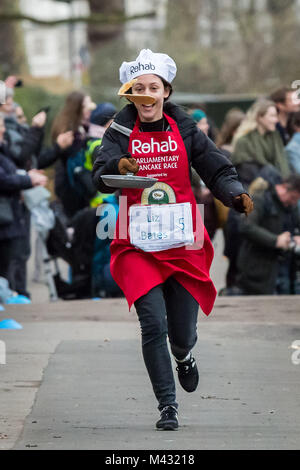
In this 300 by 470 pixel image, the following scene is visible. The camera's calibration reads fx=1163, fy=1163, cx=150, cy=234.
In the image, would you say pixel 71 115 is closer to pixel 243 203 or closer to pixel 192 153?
pixel 192 153

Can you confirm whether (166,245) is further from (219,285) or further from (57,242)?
(219,285)

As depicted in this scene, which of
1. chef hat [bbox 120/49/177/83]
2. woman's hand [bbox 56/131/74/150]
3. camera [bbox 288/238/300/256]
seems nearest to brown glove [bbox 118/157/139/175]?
chef hat [bbox 120/49/177/83]

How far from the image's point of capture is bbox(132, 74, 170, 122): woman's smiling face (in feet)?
18.7

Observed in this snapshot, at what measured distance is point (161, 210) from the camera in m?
5.72

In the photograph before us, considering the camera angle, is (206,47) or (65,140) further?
(206,47)

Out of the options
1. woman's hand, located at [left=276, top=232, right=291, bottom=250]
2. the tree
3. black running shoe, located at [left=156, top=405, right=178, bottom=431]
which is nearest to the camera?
black running shoe, located at [left=156, top=405, right=178, bottom=431]

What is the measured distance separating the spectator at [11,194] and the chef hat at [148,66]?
4.16 meters

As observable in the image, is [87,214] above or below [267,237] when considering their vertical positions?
above

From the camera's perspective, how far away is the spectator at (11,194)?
991 centimetres

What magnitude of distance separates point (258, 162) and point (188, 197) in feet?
17.4

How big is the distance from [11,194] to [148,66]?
448 cm

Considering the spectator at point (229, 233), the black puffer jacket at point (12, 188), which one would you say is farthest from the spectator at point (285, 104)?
the black puffer jacket at point (12, 188)

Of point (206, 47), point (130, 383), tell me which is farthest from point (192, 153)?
point (206, 47)

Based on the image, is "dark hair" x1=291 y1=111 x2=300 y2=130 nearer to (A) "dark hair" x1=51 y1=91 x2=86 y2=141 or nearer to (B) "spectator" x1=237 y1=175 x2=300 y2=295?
(B) "spectator" x1=237 y1=175 x2=300 y2=295
